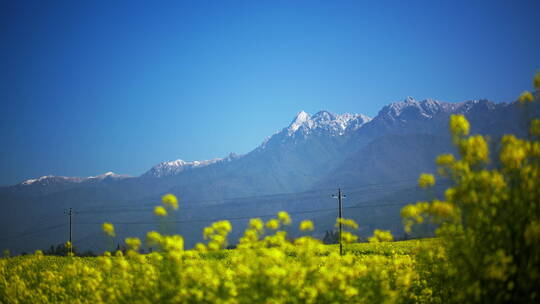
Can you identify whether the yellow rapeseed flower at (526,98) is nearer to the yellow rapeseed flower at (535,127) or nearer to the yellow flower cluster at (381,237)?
the yellow rapeseed flower at (535,127)

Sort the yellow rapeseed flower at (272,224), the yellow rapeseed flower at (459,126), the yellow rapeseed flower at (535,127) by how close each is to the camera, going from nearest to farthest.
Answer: the yellow rapeseed flower at (535,127) < the yellow rapeseed flower at (459,126) < the yellow rapeseed flower at (272,224)

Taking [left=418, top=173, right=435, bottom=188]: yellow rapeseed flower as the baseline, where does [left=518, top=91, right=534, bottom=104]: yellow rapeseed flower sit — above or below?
above

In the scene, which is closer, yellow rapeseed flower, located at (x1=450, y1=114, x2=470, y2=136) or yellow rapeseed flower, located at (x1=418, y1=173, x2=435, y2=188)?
yellow rapeseed flower, located at (x1=450, y1=114, x2=470, y2=136)

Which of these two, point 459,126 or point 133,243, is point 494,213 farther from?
point 133,243

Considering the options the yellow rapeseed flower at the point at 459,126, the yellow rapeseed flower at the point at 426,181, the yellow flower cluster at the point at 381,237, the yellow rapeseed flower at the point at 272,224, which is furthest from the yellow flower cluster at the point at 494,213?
the yellow rapeseed flower at the point at 272,224

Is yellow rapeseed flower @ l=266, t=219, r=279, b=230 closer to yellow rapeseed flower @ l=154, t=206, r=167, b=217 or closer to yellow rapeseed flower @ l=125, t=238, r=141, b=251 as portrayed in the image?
yellow rapeseed flower @ l=154, t=206, r=167, b=217

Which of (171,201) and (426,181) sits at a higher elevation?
(426,181)

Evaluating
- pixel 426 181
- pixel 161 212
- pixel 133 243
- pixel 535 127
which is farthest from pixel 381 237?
pixel 133 243

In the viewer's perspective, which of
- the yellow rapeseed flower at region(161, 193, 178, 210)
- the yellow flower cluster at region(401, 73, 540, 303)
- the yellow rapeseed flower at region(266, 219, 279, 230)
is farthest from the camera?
the yellow rapeseed flower at region(266, 219, 279, 230)

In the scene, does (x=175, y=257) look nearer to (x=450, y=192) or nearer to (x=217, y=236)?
(x=217, y=236)

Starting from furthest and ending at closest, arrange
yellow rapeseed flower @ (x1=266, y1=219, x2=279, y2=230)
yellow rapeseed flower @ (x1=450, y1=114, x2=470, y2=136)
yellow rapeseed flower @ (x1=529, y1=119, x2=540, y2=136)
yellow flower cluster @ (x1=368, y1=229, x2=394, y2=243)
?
yellow flower cluster @ (x1=368, y1=229, x2=394, y2=243)
yellow rapeseed flower @ (x1=266, y1=219, x2=279, y2=230)
yellow rapeseed flower @ (x1=450, y1=114, x2=470, y2=136)
yellow rapeseed flower @ (x1=529, y1=119, x2=540, y2=136)

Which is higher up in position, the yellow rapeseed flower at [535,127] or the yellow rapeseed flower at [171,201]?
the yellow rapeseed flower at [535,127]

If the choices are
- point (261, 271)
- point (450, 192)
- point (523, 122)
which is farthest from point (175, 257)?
point (523, 122)

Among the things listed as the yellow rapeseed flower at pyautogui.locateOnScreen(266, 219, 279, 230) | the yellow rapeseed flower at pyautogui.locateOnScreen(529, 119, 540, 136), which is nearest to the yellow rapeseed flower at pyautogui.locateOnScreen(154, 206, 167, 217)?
the yellow rapeseed flower at pyautogui.locateOnScreen(266, 219, 279, 230)
